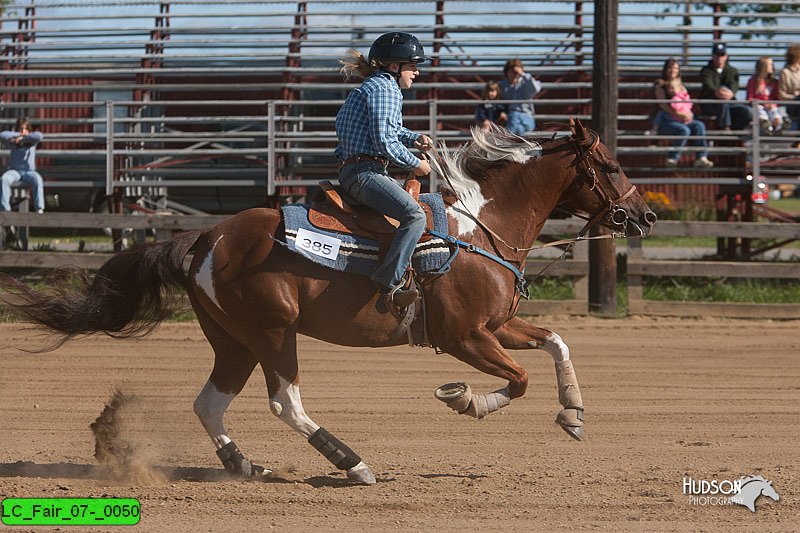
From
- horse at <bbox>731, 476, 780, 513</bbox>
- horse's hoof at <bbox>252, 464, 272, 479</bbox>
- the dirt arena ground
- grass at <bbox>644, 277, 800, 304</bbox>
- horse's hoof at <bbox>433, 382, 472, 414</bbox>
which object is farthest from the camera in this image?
grass at <bbox>644, 277, 800, 304</bbox>

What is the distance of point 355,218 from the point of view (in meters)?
6.76

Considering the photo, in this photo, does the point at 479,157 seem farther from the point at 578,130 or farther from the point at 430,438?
the point at 430,438

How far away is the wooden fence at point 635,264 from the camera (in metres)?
13.4

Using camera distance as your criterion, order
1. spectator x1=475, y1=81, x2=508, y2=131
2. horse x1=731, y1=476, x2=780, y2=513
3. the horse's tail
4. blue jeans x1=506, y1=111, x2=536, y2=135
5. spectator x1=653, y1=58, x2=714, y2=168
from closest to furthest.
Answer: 1. horse x1=731, y1=476, x2=780, y2=513
2. the horse's tail
3. blue jeans x1=506, y1=111, x2=536, y2=135
4. spectator x1=475, y1=81, x2=508, y2=131
5. spectator x1=653, y1=58, x2=714, y2=168

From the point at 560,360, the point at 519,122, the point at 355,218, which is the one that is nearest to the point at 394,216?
the point at 355,218

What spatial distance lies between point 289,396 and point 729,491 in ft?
8.92

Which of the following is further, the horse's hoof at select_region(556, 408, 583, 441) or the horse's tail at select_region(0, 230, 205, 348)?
the horse's tail at select_region(0, 230, 205, 348)

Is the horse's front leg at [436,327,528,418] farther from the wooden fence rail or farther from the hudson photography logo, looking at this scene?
the wooden fence rail

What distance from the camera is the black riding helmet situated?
6535 millimetres

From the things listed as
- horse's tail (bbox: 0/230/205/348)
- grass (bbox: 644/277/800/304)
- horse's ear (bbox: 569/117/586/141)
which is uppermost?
horse's ear (bbox: 569/117/586/141)

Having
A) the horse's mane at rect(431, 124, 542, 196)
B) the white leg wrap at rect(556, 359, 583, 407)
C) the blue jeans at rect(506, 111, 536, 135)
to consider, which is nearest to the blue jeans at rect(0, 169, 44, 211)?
the blue jeans at rect(506, 111, 536, 135)

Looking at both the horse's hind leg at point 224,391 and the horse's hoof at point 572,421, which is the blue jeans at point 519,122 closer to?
the horse's hoof at point 572,421

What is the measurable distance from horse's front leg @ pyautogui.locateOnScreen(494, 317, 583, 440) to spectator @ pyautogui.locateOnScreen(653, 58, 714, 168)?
29.9 ft

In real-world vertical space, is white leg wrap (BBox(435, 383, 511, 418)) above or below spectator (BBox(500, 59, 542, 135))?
below
